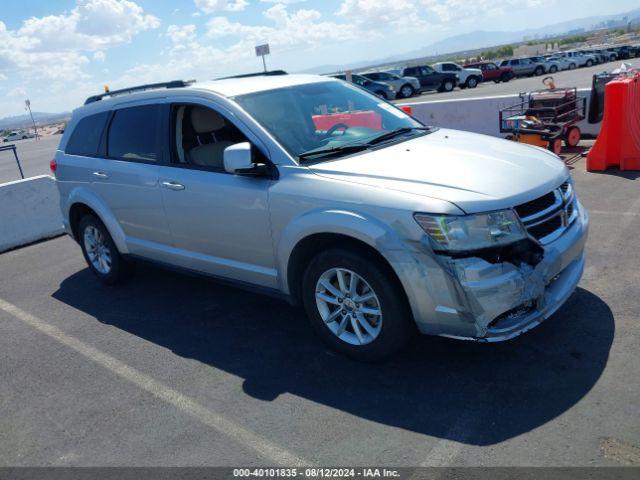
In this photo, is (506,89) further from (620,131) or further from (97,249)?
(97,249)

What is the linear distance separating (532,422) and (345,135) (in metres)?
2.41

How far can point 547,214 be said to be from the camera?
12.0ft

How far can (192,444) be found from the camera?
3309 mm

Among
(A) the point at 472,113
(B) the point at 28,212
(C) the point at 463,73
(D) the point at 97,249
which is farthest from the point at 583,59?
(D) the point at 97,249

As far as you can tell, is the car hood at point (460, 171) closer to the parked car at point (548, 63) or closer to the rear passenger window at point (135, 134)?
the rear passenger window at point (135, 134)

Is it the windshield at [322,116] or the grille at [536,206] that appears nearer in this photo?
the grille at [536,206]

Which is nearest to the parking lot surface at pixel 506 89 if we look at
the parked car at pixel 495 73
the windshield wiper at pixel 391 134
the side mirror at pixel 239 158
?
the parked car at pixel 495 73

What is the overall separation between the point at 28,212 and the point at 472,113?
27.7ft

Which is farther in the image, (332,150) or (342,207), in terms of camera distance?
(332,150)

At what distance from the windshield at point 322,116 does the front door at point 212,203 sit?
247 millimetres

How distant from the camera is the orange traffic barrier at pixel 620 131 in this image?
819 centimetres

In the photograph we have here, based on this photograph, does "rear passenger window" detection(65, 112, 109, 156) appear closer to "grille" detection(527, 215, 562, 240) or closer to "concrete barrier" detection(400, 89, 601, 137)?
"grille" detection(527, 215, 562, 240)

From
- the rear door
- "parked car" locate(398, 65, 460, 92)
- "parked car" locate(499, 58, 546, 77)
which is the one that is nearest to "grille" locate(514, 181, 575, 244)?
the rear door

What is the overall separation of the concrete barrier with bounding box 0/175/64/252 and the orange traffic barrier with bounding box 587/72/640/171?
803 centimetres
